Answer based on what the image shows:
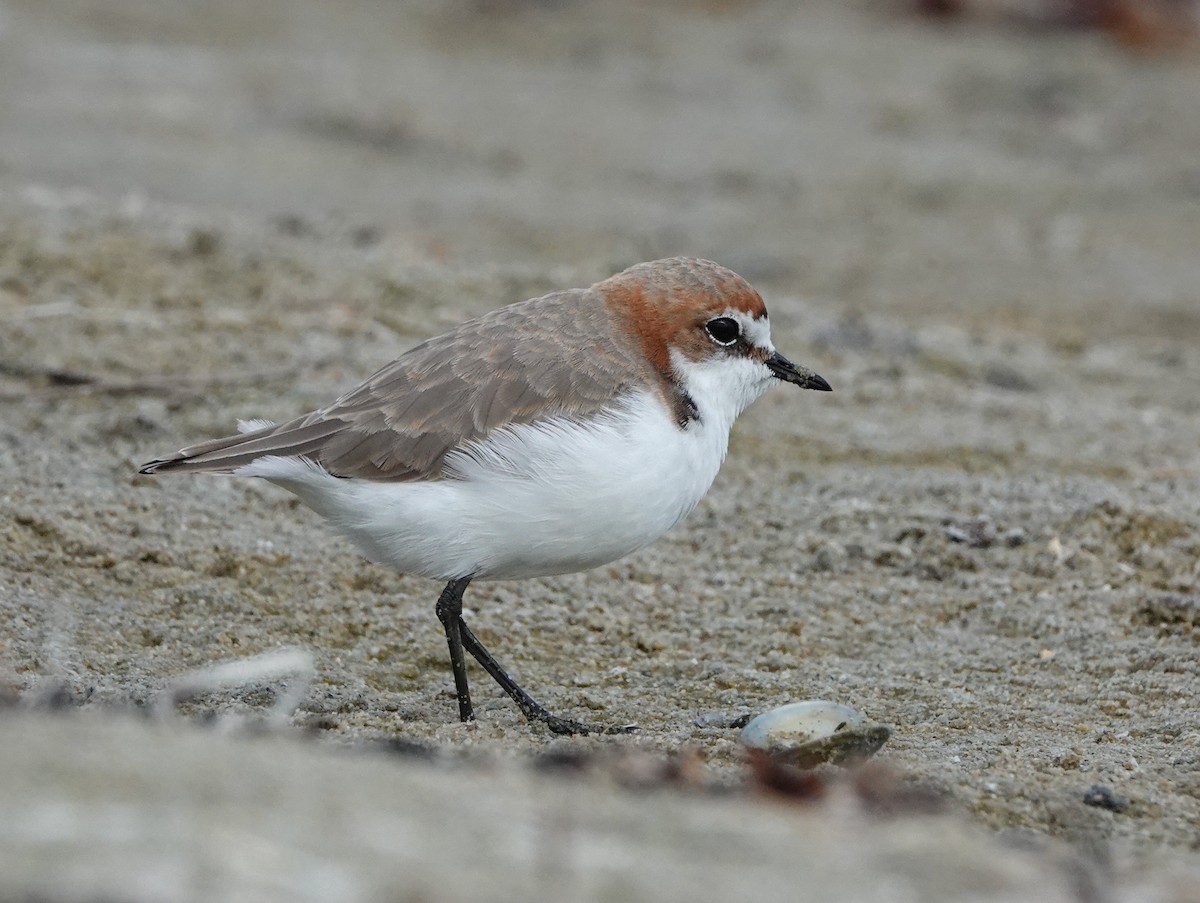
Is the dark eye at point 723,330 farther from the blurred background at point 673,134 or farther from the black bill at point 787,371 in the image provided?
the blurred background at point 673,134

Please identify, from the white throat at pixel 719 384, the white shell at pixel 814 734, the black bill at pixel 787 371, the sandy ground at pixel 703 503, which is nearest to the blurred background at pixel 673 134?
the sandy ground at pixel 703 503

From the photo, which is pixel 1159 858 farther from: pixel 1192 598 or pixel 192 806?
pixel 1192 598

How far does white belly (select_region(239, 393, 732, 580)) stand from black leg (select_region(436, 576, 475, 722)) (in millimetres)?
72

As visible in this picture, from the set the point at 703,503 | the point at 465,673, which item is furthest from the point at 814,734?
the point at 703,503

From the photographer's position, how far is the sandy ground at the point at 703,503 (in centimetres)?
243

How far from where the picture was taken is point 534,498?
160 inches

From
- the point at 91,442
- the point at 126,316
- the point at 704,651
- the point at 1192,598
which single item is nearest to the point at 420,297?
the point at 126,316

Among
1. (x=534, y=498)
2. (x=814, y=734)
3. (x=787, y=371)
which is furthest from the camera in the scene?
(x=787, y=371)

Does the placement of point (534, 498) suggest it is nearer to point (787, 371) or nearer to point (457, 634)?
point (457, 634)

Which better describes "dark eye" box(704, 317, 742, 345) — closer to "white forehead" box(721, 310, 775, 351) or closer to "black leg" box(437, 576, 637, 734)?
"white forehead" box(721, 310, 775, 351)

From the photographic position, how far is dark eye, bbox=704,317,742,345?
15.1 feet

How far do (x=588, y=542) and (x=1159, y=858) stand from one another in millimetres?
1673

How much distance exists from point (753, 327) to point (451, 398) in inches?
39.7

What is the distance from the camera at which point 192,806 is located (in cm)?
227
